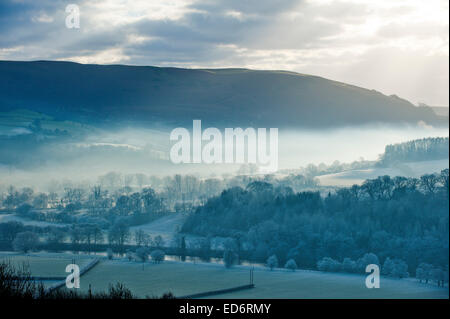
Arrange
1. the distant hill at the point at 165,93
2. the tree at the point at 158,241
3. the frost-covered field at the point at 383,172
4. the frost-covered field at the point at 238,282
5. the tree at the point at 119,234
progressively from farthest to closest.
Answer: the frost-covered field at the point at 383,172 → the distant hill at the point at 165,93 → the tree at the point at 119,234 → the tree at the point at 158,241 → the frost-covered field at the point at 238,282

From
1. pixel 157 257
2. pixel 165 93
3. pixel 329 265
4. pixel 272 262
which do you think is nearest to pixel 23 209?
pixel 157 257

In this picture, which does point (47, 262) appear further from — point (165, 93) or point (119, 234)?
point (165, 93)

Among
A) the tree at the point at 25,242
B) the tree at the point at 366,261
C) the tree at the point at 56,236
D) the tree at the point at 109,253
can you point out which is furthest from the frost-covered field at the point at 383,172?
the tree at the point at 25,242

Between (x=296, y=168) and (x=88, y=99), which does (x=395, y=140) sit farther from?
(x=88, y=99)

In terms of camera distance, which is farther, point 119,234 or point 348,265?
point 119,234

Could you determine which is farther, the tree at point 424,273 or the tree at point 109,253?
the tree at point 109,253

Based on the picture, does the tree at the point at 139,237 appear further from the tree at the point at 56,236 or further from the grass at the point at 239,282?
the grass at the point at 239,282

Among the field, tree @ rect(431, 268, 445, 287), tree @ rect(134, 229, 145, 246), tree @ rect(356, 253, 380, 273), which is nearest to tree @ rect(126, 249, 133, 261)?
the field

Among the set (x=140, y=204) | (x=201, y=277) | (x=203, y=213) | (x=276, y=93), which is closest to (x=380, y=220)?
(x=203, y=213)
